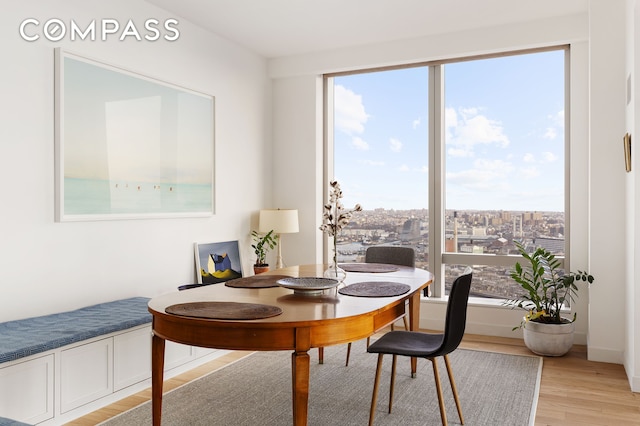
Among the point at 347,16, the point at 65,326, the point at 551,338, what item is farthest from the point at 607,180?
the point at 65,326

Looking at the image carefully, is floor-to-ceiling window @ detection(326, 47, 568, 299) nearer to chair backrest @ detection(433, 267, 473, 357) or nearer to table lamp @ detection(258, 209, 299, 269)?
table lamp @ detection(258, 209, 299, 269)

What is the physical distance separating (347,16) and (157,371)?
3.28 m

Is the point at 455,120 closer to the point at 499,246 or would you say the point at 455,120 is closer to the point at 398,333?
the point at 499,246

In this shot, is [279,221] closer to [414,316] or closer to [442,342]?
[414,316]

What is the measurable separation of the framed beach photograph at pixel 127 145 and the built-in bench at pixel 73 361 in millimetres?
716

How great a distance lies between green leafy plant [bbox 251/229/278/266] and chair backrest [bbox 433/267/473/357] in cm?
274

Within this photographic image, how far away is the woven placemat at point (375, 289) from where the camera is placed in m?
2.77

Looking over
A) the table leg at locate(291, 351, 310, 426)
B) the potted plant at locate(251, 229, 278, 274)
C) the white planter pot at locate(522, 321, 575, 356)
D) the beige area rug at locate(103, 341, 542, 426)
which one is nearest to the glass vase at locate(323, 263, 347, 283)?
the beige area rug at locate(103, 341, 542, 426)

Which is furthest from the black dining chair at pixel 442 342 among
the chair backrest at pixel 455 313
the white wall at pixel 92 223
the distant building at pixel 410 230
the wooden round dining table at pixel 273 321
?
the distant building at pixel 410 230

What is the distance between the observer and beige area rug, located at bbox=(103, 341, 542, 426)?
9.75 ft

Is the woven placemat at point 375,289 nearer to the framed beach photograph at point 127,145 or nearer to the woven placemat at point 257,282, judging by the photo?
the woven placemat at point 257,282

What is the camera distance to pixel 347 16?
14.7 ft

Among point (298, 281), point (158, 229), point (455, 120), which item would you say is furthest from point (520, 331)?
point (158, 229)

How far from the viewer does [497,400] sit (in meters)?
3.26
